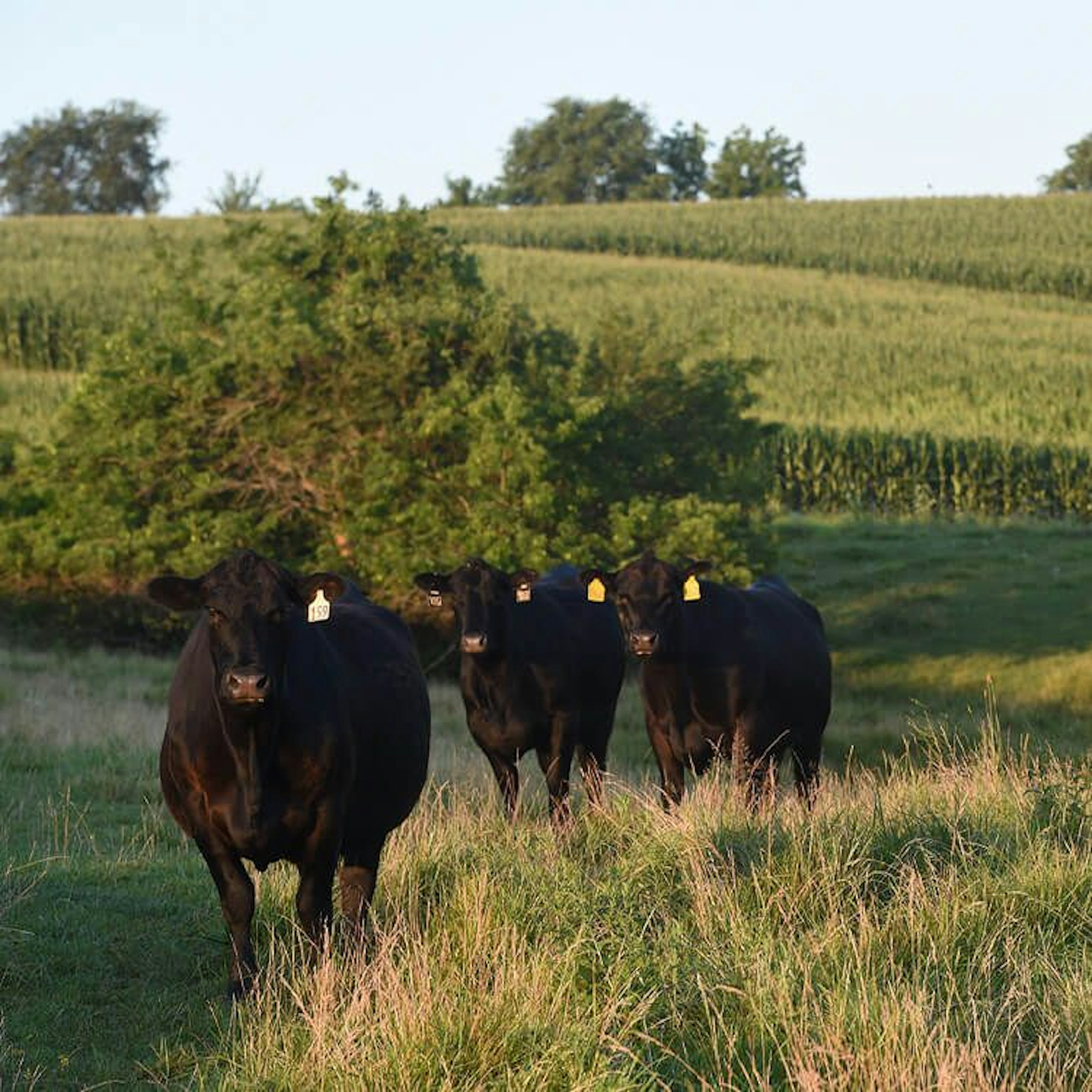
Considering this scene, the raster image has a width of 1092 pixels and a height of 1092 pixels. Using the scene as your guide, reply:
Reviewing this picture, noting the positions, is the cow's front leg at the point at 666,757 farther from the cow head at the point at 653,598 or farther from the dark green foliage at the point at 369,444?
the dark green foliage at the point at 369,444

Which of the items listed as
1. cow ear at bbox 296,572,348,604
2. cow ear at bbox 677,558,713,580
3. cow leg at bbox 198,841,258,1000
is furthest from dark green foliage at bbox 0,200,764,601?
cow leg at bbox 198,841,258,1000

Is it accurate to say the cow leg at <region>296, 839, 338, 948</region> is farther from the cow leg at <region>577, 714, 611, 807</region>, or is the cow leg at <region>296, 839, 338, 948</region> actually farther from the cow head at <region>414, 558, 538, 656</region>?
the cow leg at <region>577, 714, 611, 807</region>

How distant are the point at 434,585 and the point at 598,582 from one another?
4.02ft

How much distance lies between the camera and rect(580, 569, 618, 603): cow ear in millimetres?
13273

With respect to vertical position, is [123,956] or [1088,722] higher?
[123,956]

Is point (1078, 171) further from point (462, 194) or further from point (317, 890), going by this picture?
point (317, 890)

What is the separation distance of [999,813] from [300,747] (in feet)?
13.1

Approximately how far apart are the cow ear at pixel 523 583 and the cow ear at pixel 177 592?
209 inches

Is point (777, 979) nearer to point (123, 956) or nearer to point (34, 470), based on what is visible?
point (123, 956)

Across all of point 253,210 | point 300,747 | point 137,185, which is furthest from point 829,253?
point 300,747

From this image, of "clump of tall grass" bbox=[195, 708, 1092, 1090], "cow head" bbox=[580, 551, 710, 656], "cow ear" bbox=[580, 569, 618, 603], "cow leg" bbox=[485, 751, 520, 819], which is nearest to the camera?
"clump of tall grass" bbox=[195, 708, 1092, 1090]

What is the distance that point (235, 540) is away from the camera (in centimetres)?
2389

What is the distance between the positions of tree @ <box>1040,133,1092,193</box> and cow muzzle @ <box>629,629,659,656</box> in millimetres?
106061

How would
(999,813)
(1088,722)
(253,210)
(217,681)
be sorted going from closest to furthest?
(217,681) < (999,813) < (1088,722) < (253,210)
